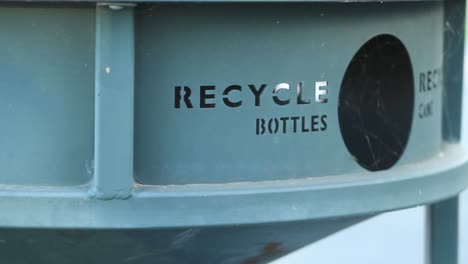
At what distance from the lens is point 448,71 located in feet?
9.93

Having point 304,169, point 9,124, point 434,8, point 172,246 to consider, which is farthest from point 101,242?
point 434,8

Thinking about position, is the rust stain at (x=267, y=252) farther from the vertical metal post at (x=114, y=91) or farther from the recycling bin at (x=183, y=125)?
the vertical metal post at (x=114, y=91)

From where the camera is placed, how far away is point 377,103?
8.47ft

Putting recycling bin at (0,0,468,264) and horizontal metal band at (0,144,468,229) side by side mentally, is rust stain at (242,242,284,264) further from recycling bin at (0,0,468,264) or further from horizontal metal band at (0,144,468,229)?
horizontal metal band at (0,144,468,229)

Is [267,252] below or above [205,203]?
below

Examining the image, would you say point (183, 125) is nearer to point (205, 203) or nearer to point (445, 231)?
point (205, 203)

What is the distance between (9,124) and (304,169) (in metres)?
0.69

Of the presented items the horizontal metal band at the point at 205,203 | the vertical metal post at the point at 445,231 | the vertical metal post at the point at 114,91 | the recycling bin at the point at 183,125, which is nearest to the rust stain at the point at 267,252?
the recycling bin at the point at 183,125

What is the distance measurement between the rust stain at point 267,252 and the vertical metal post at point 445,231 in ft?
2.90

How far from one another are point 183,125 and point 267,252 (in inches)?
20.3

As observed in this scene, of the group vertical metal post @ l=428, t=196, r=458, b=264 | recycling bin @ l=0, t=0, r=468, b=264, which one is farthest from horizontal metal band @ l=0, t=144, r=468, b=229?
vertical metal post @ l=428, t=196, r=458, b=264

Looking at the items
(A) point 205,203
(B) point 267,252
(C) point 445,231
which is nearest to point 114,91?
(A) point 205,203

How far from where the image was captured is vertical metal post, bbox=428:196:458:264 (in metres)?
3.44

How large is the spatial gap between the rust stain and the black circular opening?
304mm
